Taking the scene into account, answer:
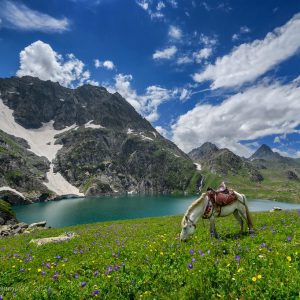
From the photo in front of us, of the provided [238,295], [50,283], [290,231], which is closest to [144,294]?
[238,295]

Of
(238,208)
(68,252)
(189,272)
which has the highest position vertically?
(238,208)

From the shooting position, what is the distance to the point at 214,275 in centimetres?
683

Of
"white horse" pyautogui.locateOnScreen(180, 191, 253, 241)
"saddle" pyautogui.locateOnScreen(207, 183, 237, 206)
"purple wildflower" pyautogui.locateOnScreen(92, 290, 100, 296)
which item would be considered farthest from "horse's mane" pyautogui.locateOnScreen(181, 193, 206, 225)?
"purple wildflower" pyautogui.locateOnScreen(92, 290, 100, 296)

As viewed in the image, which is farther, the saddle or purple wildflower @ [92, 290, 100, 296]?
the saddle

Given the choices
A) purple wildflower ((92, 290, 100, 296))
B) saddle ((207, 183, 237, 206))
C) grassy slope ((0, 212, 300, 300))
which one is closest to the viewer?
grassy slope ((0, 212, 300, 300))

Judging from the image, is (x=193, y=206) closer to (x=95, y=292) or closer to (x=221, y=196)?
(x=221, y=196)

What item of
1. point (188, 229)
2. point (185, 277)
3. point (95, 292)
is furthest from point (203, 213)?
point (95, 292)

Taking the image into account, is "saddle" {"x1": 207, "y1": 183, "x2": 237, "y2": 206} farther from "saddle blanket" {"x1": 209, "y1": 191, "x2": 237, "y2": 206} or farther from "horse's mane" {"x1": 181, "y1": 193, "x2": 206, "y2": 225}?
"horse's mane" {"x1": 181, "y1": 193, "x2": 206, "y2": 225}

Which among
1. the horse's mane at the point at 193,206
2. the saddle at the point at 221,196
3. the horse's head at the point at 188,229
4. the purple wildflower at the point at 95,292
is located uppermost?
the saddle at the point at 221,196

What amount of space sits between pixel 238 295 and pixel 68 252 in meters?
11.0

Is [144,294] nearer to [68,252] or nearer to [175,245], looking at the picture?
[175,245]

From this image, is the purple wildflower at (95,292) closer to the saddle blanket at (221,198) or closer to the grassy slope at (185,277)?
the grassy slope at (185,277)

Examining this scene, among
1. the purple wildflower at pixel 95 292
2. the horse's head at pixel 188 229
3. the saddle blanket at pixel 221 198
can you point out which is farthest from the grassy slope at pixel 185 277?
the saddle blanket at pixel 221 198

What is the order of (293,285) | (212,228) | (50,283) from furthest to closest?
(212,228)
(50,283)
(293,285)
